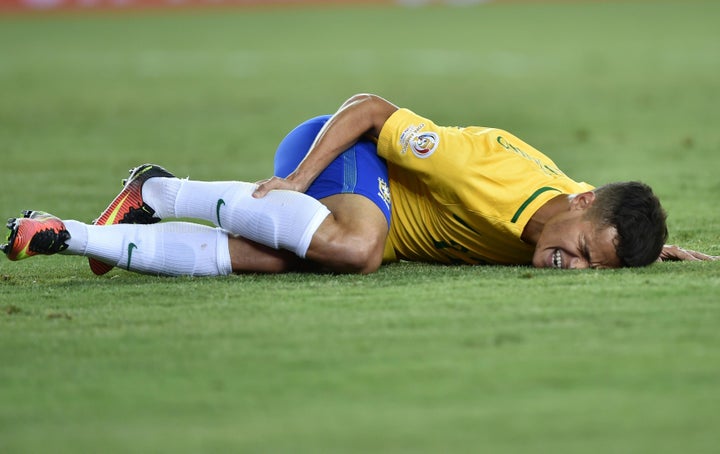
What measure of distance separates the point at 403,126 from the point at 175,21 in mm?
18377

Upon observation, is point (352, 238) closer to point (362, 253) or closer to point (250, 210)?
point (362, 253)

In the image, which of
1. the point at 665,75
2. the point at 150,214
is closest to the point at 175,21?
the point at 665,75

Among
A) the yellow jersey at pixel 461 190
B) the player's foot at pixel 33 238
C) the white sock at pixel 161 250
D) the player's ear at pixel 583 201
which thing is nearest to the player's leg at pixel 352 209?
the yellow jersey at pixel 461 190

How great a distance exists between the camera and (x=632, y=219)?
4078mm

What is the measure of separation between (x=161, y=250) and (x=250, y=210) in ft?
A: 1.22

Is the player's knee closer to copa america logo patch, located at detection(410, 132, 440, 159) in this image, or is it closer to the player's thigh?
the player's thigh

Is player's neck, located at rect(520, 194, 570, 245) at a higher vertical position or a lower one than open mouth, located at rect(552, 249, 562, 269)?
higher

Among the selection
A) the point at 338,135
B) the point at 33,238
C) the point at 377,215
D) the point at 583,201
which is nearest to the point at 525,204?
the point at 583,201

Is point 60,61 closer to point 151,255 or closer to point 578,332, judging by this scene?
point 151,255

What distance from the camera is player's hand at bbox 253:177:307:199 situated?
14.1ft

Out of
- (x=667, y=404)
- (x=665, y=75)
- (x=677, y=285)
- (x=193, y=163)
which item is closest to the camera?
(x=667, y=404)

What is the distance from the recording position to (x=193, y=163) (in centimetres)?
778

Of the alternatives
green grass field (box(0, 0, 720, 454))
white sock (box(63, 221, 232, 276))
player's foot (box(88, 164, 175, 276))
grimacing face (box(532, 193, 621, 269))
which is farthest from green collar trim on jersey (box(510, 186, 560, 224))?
player's foot (box(88, 164, 175, 276))

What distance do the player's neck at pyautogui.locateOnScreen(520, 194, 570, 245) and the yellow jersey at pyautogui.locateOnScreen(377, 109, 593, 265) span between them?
0.02m
